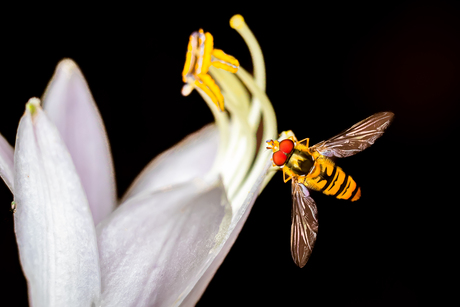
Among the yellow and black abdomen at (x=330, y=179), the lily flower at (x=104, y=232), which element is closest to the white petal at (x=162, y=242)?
the lily flower at (x=104, y=232)

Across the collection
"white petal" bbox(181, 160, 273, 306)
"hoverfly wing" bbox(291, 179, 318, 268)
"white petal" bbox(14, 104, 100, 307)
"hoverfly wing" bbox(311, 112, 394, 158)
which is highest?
"white petal" bbox(14, 104, 100, 307)

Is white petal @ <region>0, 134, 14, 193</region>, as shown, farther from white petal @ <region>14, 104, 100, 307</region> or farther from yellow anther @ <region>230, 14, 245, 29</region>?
yellow anther @ <region>230, 14, 245, 29</region>

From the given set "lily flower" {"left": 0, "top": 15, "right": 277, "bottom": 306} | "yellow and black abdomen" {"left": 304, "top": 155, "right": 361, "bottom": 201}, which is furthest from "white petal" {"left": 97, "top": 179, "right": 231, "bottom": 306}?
"yellow and black abdomen" {"left": 304, "top": 155, "right": 361, "bottom": 201}

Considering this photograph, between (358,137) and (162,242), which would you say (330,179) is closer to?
(358,137)

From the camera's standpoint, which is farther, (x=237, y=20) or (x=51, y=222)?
(x=237, y=20)

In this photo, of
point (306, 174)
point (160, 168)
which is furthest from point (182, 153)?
point (306, 174)

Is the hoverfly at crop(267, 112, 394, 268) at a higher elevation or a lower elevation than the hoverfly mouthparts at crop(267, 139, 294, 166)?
lower

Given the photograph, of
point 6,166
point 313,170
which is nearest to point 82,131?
point 6,166
